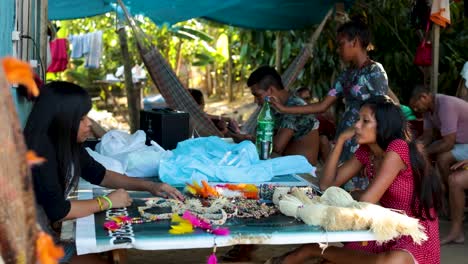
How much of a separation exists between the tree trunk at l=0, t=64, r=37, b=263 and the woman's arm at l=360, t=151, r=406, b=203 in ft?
5.39

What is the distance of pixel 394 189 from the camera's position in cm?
267

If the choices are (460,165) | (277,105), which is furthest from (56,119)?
(460,165)

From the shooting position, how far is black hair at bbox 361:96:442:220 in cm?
264

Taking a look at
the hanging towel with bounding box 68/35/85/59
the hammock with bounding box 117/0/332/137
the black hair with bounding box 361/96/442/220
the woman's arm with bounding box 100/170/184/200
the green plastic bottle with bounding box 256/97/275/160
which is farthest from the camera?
the hanging towel with bounding box 68/35/85/59

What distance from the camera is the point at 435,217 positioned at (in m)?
2.67

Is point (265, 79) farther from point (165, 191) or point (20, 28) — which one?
point (165, 191)

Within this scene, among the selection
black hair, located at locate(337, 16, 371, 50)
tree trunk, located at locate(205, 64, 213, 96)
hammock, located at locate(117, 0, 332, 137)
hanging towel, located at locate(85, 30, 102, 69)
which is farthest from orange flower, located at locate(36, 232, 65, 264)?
tree trunk, located at locate(205, 64, 213, 96)

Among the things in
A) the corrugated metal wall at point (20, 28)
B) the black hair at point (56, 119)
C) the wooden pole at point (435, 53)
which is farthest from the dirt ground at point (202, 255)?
the black hair at point (56, 119)

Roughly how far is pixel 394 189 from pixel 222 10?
5099 mm

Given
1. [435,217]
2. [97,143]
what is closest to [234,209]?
[435,217]

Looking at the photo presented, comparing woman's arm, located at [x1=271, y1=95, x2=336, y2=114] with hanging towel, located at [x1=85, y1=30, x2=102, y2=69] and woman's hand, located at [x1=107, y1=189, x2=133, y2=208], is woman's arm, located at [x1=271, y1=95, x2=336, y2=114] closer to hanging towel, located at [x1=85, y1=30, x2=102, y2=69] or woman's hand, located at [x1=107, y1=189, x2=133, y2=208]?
woman's hand, located at [x1=107, y1=189, x2=133, y2=208]

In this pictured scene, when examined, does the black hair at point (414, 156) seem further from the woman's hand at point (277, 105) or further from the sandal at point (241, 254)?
the sandal at point (241, 254)

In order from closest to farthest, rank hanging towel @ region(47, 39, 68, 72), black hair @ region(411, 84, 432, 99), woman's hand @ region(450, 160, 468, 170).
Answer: woman's hand @ region(450, 160, 468, 170) → black hair @ region(411, 84, 432, 99) → hanging towel @ region(47, 39, 68, 72)

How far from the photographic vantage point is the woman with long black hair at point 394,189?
8.41 feet
